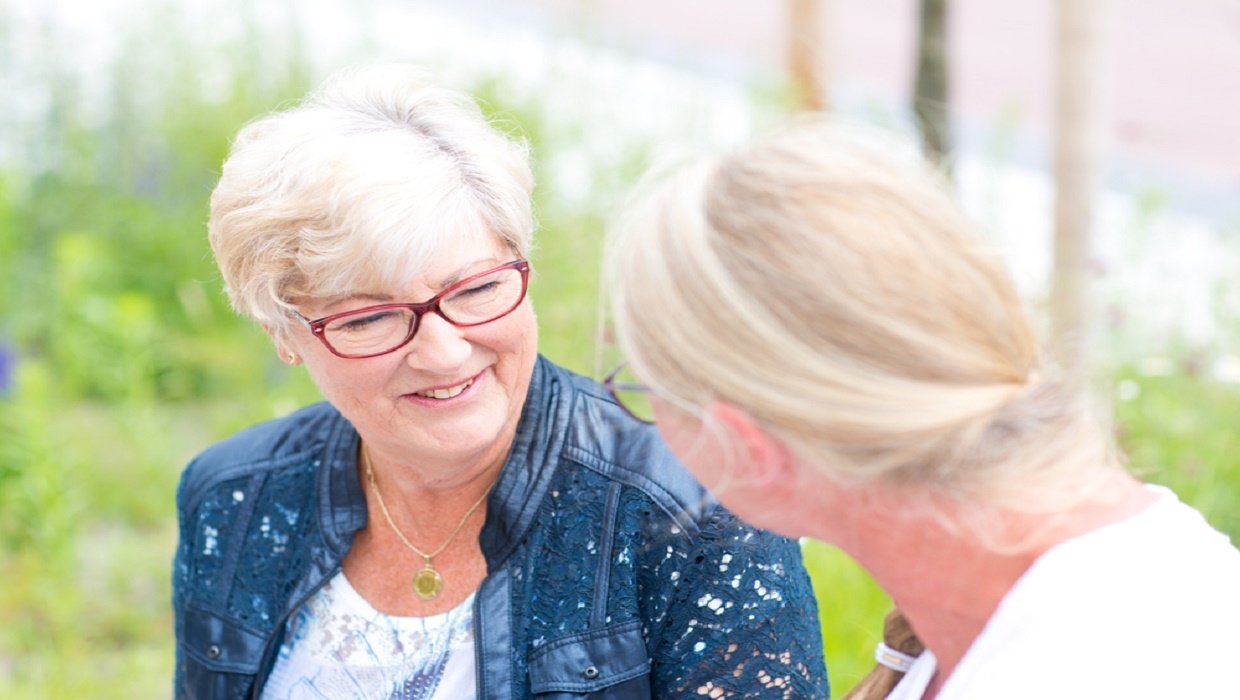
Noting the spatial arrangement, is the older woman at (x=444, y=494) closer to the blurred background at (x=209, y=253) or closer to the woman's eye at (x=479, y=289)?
the woman's eye at (x=479, y=289)

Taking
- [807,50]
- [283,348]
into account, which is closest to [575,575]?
[283,348]

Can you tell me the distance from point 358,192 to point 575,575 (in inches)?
Result: 23.3

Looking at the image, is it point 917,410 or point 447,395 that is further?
point 447,395

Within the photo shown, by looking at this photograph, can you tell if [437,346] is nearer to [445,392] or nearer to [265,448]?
[445,392]

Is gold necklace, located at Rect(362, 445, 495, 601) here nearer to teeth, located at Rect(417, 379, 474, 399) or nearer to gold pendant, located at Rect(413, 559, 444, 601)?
gold pendant, located at Rect(413, 559, 444, 601)

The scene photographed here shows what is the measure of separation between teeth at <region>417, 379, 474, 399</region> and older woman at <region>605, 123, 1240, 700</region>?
61cm

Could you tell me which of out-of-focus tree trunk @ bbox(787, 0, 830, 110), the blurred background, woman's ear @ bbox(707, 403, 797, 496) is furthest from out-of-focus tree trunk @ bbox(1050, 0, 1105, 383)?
woman's ear @ bbox(707, 403, 797, 496)

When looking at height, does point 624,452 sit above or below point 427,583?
above

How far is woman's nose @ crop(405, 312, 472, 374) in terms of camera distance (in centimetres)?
179

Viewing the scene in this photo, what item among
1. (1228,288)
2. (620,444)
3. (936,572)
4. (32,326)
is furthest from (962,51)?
(936,572)

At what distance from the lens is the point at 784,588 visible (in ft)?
5.90

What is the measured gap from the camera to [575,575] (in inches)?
72.4

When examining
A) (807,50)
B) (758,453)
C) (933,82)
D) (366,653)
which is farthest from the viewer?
(807,50)

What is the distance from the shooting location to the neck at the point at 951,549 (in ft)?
4.09
